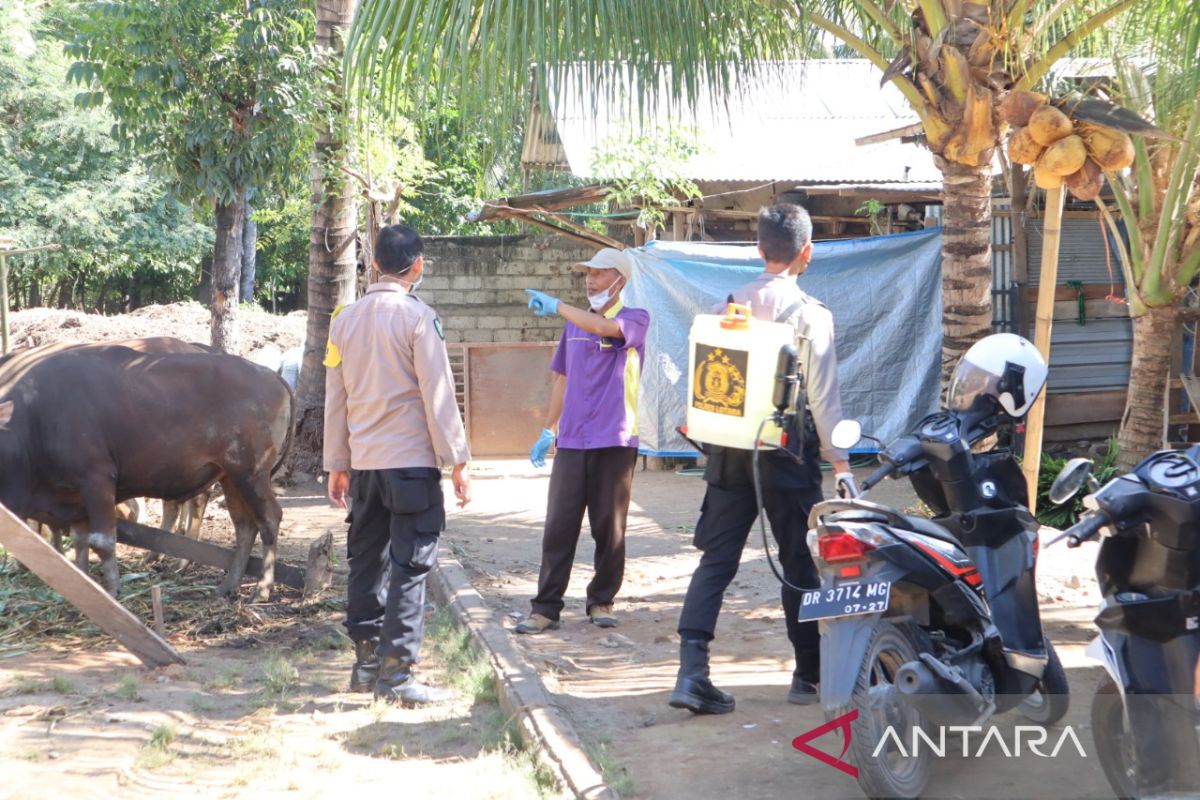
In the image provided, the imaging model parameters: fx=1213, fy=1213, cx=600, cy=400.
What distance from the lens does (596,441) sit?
20.8 feet

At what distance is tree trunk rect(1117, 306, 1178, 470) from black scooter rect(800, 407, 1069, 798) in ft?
→ 16.9

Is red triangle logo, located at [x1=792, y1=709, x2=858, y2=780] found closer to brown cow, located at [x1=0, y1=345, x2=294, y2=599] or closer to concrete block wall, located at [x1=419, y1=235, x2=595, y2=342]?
brown cow, located at [x1=0, y1=345, x2=294, y2=599]

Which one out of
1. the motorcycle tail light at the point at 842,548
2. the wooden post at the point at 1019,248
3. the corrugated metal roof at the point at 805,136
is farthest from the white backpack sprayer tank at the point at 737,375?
the wooden post at the point at 1019,248

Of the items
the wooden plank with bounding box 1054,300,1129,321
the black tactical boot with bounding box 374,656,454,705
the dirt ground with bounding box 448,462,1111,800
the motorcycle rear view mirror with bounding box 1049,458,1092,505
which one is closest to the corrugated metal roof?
the wooden plank with bounding box 1054,300,1129,321

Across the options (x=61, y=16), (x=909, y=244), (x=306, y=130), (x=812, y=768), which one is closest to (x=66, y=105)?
(x=61, y=16)

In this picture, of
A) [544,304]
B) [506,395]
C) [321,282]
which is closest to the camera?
[544,304]

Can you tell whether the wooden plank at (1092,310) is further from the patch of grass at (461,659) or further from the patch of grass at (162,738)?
the patch of grass at (162,738)

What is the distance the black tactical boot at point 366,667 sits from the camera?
17.9 feet

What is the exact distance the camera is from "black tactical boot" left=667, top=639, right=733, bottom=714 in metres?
4.77

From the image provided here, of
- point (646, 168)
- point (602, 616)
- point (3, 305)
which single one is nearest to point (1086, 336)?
point (646, 168)

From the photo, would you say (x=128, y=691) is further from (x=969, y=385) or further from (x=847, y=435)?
(x=969, y=385)

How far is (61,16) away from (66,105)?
6.30ft

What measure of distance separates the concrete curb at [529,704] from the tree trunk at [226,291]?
6042 millimetres

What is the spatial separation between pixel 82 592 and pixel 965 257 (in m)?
4.88
